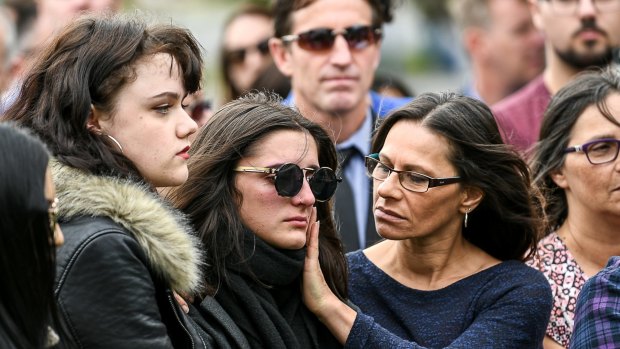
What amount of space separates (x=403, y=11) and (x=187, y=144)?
29.5 ft

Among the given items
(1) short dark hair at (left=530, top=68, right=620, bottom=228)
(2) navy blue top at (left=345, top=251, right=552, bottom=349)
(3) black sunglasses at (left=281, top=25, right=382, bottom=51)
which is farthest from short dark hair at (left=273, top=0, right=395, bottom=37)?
(2) navy blue top at (left=345, top=251, right=552, bottom=349)

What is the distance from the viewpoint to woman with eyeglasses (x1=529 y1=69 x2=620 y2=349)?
5098 mm

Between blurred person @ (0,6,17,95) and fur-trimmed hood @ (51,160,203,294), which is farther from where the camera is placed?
blurred person @ (0,6,17,95)

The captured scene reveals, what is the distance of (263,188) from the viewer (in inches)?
175

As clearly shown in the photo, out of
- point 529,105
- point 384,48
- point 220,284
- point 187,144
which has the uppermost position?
point 187,144

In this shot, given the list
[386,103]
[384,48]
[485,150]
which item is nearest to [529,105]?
[386,103]

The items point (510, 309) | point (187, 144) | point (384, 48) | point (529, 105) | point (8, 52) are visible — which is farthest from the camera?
point (384, 48)

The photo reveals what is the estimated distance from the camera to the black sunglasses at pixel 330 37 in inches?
259

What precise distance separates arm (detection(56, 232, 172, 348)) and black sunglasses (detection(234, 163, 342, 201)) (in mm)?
966

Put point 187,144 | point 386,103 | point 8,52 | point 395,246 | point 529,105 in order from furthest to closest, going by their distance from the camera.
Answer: point 8,52 → point 529,105 → point 386,103 → point 395,246 → point 187,144

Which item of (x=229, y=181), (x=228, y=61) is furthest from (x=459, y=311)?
(x=228, y=61)

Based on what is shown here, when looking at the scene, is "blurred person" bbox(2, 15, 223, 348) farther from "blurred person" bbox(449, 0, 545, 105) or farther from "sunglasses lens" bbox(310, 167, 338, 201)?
"blurred person" bbox(449, 0, 545, 105)

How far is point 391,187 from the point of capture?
4.79 meters

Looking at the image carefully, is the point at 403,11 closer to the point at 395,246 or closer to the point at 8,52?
the point at 8,52
